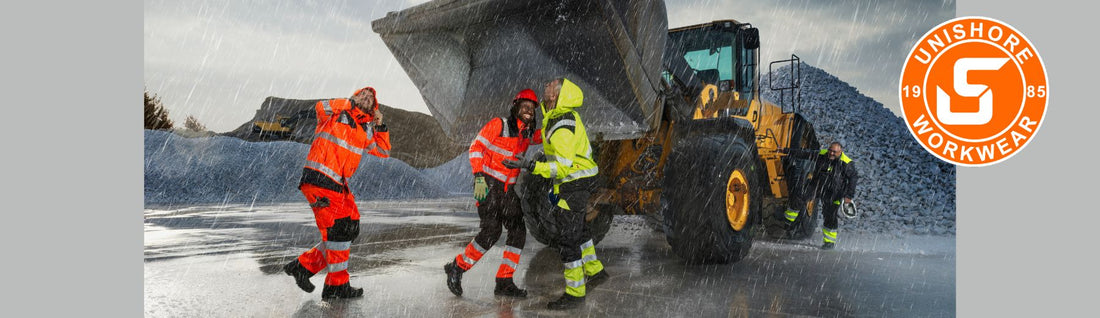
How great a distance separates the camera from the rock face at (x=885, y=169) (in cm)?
1036

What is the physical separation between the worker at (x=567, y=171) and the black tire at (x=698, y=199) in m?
1.13

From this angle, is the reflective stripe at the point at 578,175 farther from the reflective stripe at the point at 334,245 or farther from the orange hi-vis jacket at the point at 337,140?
the reflective stripe at the point at 334,245

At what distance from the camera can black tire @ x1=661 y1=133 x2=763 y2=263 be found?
5.04 meters

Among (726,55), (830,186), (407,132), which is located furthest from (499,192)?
(407,132)

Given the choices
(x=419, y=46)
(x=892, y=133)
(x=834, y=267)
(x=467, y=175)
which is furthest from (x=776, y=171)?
(x=467, y=175)

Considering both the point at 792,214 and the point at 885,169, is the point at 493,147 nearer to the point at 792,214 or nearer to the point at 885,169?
the point at 792,214

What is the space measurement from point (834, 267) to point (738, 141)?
1.39 meters

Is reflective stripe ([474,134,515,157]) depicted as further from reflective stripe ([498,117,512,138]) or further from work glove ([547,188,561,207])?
work glove ([547,188,561,207])

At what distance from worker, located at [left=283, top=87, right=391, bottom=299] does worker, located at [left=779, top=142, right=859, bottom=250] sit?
5131 millimetres

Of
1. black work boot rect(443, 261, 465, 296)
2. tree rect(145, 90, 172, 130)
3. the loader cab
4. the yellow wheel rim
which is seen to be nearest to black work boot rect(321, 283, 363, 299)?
black work boot rect(443, 261, 465, 296)

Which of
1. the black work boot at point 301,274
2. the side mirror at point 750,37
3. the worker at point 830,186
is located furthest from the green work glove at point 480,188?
the worker at point 830,186

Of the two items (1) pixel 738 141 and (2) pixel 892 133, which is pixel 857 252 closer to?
(1) pixel 738 141

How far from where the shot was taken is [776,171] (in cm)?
751

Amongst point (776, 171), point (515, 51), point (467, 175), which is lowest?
point (467, 175)
